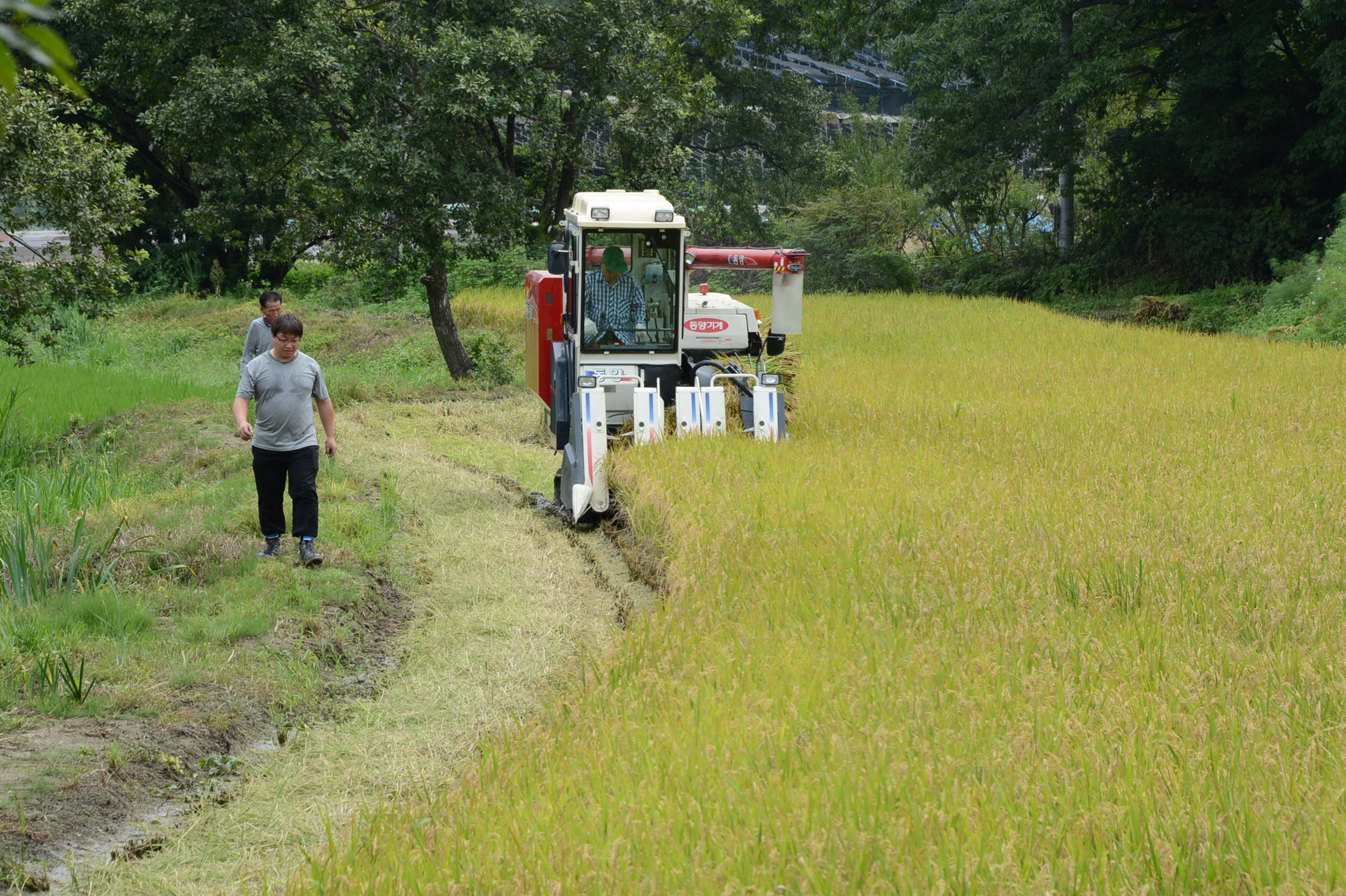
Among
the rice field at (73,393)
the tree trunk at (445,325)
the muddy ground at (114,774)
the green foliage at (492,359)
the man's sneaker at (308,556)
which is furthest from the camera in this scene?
the green foliage at (492,359)

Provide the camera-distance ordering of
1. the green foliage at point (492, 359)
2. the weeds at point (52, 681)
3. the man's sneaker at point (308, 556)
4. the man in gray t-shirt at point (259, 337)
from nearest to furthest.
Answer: the weeds at point (52, 681)
the man's sneaker at point (308, 556)
the man in gray t-shirt at point (259, 337)
the green foliage at point (492, 359)

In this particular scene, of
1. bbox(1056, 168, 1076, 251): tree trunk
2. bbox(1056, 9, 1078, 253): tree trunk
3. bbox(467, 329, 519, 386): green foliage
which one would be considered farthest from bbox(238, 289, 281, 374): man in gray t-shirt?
bbox(1056, 168, 1076, 251): tree trunk

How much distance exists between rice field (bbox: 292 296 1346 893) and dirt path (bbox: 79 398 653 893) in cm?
39

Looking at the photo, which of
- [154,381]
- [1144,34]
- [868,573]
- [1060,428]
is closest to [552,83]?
[154,381]

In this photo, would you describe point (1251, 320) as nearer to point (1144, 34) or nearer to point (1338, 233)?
point (1338, 233)

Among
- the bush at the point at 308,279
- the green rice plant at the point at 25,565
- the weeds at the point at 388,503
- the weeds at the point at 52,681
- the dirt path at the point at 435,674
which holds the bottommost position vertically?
the dirt path at the point at 435,674

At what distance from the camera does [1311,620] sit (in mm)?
4859

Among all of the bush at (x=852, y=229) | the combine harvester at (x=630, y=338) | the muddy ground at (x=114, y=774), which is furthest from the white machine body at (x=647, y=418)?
the bush at (x=852, y=229)

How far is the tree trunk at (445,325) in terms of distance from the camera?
55.4 ft

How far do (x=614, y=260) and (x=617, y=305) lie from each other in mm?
411

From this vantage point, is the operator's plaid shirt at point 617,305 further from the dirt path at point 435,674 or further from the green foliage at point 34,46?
the green foliage at point 34,46

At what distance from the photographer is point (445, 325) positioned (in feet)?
57.2

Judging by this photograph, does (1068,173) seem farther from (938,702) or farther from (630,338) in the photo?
(938,702)

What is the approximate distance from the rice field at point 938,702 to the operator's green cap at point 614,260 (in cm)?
190
